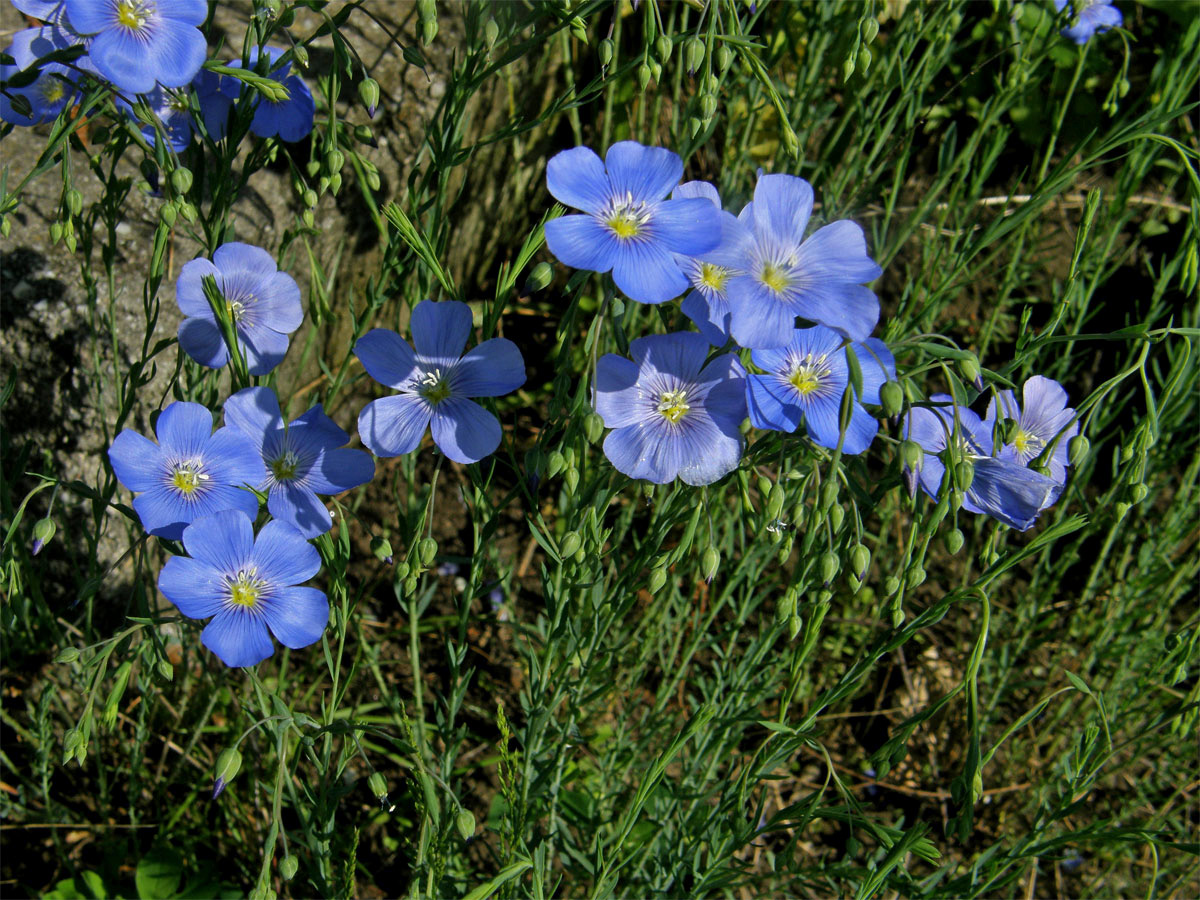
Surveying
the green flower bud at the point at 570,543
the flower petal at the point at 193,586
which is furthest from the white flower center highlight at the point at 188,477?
the green flower bud at the point at 570,543

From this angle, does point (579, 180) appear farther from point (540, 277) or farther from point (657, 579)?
point (657, 579)

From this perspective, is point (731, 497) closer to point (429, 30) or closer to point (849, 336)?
point (849, 336)

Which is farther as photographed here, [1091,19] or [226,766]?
[1091,19]

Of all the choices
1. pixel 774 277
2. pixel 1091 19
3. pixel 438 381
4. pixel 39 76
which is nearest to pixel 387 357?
pixel 438 381

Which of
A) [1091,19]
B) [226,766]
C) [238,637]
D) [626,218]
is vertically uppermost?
[1091,19]

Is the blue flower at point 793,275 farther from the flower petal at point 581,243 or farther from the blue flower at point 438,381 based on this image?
the blue flower at point 438,381

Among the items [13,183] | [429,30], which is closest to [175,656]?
[13,183]
